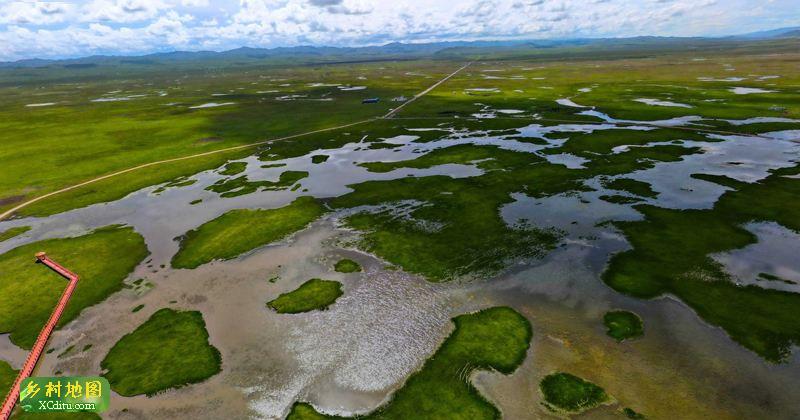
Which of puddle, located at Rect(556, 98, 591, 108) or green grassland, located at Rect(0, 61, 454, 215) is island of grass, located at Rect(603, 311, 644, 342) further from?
puddle, located at Rect(556, 98, 591, 108)

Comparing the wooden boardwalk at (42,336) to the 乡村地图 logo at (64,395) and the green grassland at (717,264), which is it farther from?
the green grassland at (717,264)

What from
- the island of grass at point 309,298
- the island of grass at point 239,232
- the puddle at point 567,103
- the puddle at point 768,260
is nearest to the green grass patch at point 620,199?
the puddle at point 768,260

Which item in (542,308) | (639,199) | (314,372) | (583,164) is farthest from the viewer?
(583,164)

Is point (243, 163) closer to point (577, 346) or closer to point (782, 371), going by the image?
point (577, 346)

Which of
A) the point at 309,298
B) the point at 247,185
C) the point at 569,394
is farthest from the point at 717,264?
the point at 247,185

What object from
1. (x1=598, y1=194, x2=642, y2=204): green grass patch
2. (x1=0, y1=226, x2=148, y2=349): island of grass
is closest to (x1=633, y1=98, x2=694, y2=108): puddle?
(x1=598, y1=194, x2=642, y2=204): green grass patch

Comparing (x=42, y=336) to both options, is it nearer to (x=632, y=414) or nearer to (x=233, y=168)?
(x=632, y=414)

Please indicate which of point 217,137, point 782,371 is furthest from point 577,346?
point 217,137
